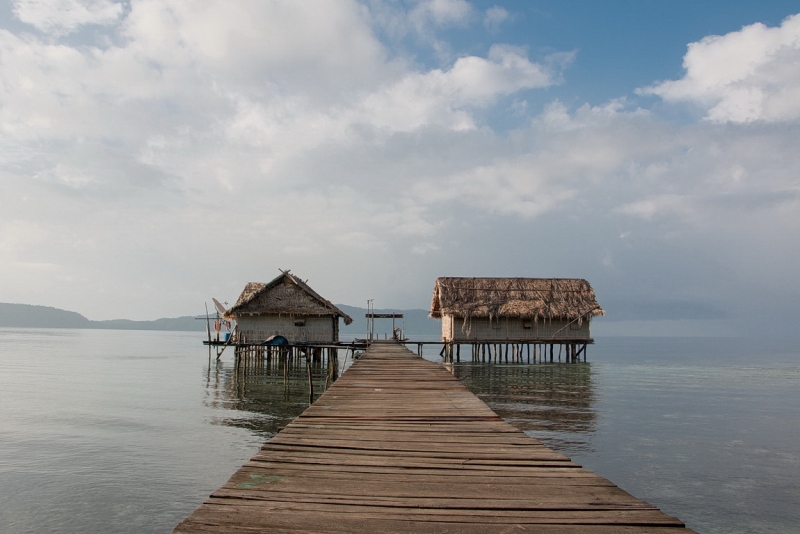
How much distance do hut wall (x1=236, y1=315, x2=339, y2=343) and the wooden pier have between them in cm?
2607

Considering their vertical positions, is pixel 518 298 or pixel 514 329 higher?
pixel 518 298

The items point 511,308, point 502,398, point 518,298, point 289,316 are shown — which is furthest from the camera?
point 518,298

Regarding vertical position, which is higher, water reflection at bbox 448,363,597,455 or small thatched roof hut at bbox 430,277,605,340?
small thatched roof hut at bbox 430,277,605,340

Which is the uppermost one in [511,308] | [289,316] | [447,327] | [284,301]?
[284,301]

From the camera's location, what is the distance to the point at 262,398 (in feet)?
69.8

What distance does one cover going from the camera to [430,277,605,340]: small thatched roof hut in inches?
1430

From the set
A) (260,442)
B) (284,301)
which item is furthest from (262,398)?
(284,301)

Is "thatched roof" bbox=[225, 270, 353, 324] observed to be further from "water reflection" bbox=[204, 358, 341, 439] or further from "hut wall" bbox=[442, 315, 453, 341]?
"hut wall" bbox=[442, 315, 453, 341]

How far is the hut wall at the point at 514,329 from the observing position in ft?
120

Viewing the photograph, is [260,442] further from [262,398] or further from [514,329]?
[514,329]

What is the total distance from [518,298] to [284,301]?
590 inches

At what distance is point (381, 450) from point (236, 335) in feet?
94.0

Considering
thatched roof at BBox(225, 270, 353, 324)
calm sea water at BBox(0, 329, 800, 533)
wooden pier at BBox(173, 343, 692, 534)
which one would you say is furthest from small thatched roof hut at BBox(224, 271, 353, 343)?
wooden pier at BBox(173, 343, 692, 534)

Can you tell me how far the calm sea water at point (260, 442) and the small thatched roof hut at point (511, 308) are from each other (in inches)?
329
